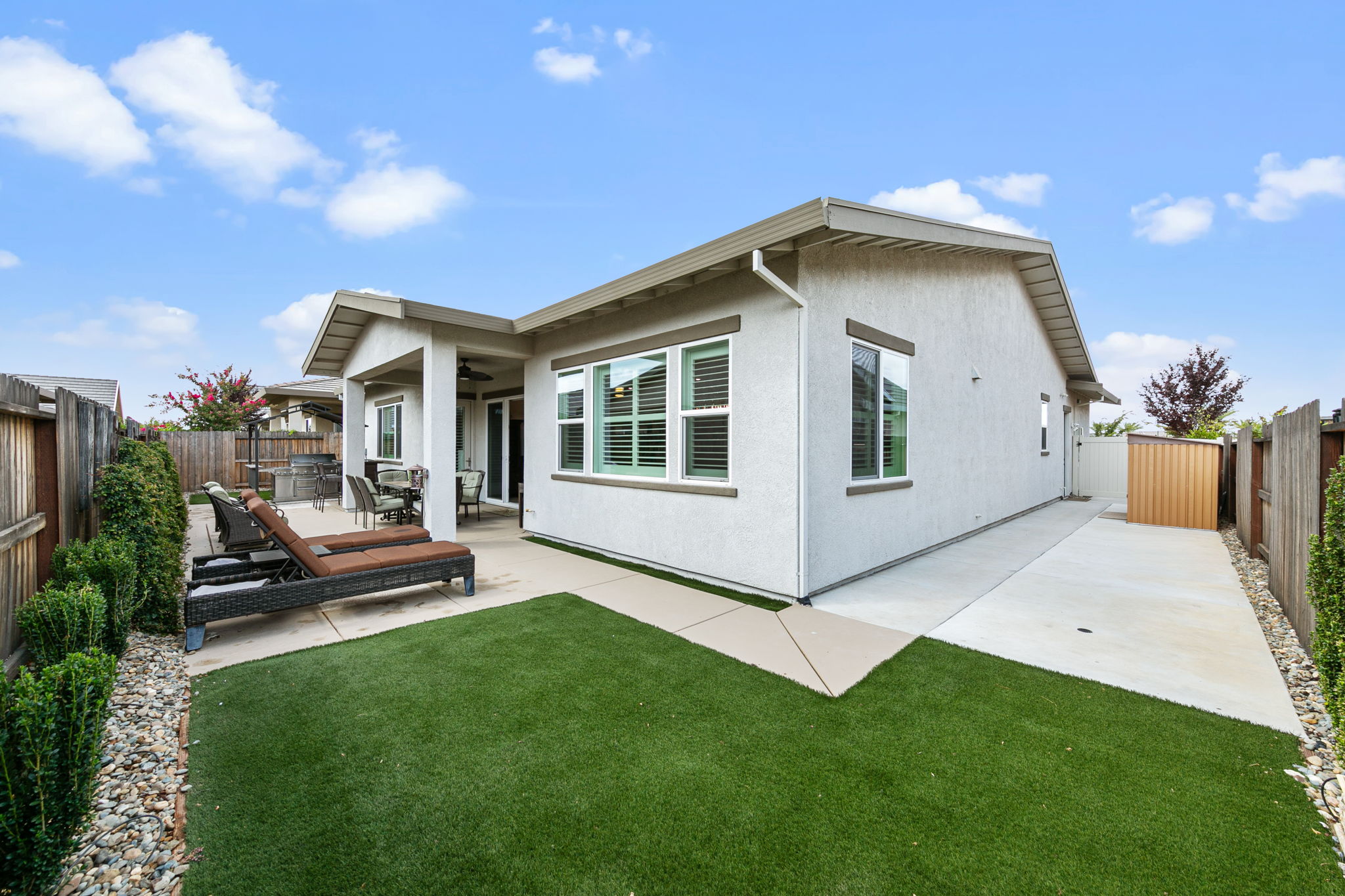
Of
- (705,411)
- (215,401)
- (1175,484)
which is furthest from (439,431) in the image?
(215,401)

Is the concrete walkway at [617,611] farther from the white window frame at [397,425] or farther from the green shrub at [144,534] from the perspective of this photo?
the white window frame at [397,425]

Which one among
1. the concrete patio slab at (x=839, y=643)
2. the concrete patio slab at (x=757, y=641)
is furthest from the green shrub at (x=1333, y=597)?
the concrete patio slab at (x=757, y=641)

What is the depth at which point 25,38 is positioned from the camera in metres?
7.88

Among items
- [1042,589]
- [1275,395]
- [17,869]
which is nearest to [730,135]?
[1042,589]

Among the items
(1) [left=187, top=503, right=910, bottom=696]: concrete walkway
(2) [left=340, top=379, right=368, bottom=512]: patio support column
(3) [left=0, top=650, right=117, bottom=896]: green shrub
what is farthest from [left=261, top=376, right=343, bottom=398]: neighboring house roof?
(3) [left=0, top=650, right=117, bottom=896]: green shrub

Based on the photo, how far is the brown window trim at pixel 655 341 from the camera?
562 cm

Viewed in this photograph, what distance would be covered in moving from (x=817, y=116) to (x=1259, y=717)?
12.4 meters

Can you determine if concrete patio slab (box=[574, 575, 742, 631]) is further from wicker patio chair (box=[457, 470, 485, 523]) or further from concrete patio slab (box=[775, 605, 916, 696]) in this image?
wicker patio chair (box=[457, 470, 485, 523])

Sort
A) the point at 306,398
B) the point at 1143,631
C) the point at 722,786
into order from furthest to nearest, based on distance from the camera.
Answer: the point at 306,398, the point at 1143,631, the point at 722,786

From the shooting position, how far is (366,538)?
20.0ft

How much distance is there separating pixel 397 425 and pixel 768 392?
12.4 metres

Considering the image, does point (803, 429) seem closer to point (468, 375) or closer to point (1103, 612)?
point (1103, 612)

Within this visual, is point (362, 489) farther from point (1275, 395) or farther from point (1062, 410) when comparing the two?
point (1275, 395)

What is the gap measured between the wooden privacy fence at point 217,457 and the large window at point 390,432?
2550 millimetres
